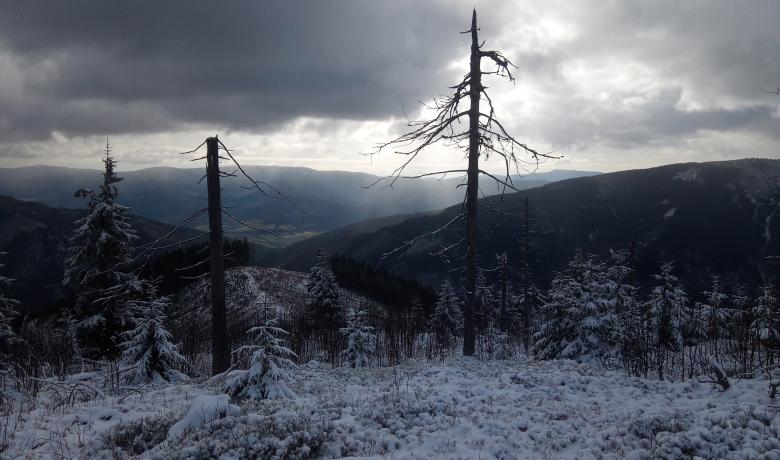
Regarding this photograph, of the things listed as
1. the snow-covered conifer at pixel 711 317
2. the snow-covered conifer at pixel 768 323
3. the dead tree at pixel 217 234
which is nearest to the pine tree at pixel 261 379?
the dead tree at pixel 217 234

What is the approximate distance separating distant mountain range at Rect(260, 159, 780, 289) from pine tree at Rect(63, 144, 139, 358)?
103465mm

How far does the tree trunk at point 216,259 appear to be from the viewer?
1219cm

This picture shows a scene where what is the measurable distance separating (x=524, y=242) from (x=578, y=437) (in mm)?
29638

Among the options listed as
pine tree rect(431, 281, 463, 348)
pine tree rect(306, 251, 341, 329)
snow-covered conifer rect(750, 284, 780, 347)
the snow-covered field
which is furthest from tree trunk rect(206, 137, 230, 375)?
pine tree rect(431, 281, 463, 348)

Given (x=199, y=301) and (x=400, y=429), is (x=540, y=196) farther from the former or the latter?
(x=400, y=429)

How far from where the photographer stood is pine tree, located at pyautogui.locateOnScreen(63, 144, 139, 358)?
21.2 meters

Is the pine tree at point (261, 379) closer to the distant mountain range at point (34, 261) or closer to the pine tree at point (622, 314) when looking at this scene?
the pine tree at point (622, 314)

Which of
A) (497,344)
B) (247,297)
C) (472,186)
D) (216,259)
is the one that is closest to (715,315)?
(497,344)

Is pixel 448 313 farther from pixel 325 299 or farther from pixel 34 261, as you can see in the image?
pixel 34 261

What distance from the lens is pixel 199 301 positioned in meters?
45.7

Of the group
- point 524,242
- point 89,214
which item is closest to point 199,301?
point 89,214

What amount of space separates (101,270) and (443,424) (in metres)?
21.7

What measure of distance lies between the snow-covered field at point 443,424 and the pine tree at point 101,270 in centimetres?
1428

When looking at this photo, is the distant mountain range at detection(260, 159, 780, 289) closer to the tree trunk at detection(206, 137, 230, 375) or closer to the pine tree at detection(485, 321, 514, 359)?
the pine tree at detection(485, 321, 514, 359)
